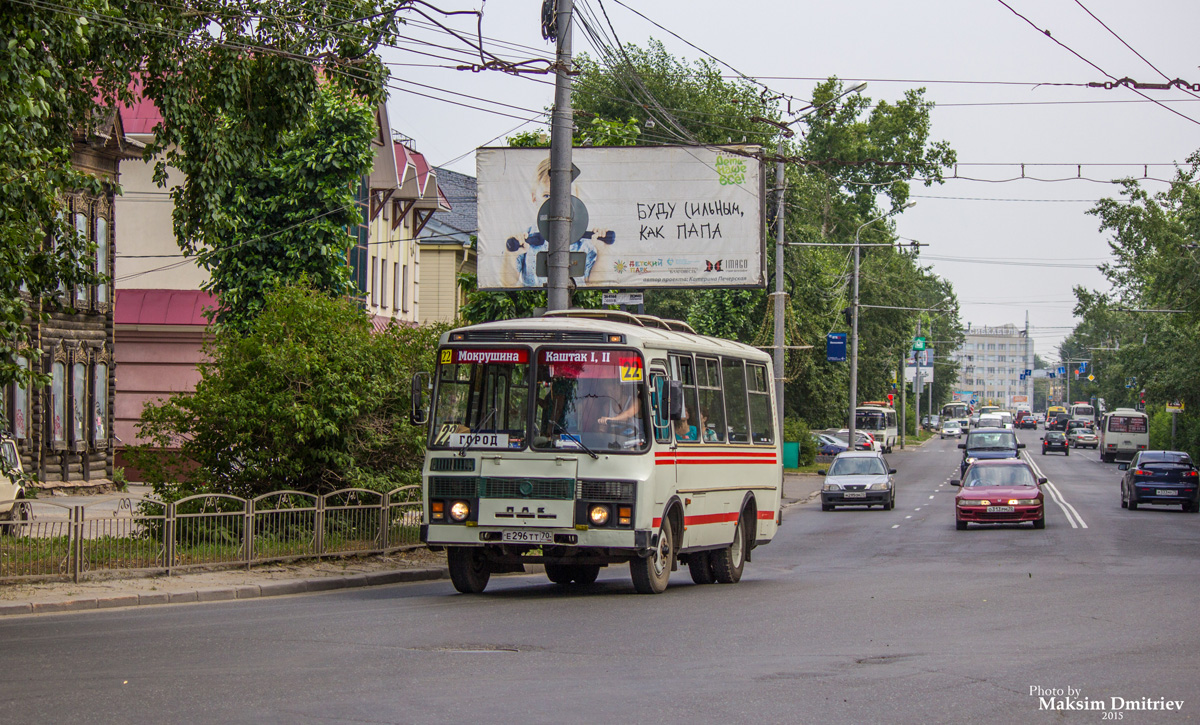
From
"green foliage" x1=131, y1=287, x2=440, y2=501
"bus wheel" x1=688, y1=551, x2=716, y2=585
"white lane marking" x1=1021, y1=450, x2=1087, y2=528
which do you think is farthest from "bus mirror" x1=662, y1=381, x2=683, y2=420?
"white lane marking" x1=1021, y1=450, x2=1087, y2=528

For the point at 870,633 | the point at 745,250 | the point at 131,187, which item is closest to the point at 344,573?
the point at 870,633

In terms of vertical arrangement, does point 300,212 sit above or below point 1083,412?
above

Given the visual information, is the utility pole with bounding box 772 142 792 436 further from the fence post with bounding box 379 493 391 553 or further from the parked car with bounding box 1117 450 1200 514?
the fence post with bounding box 379 493 391 553

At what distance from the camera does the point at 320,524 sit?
17.9 meters

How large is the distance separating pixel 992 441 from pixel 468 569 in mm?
36450

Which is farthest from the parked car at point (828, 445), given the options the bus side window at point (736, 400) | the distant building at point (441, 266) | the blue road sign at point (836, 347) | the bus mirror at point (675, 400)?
the bus mirror at point (675, 400)

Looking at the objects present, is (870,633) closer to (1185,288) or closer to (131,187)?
(131,187)

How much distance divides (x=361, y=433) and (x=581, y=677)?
11.0m

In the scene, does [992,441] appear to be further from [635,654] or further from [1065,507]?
[635,654]

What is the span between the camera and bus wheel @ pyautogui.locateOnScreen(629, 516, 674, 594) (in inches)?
590

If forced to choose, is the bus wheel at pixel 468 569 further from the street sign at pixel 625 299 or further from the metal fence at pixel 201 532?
the street sign at pixel 625 299

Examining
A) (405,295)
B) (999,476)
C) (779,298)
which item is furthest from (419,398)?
(405,295)

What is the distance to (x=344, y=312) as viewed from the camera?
1973cm

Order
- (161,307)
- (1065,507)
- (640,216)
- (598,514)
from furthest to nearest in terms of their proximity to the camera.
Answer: (161,307) < (1065,507) < (640,216) < (598,514)
